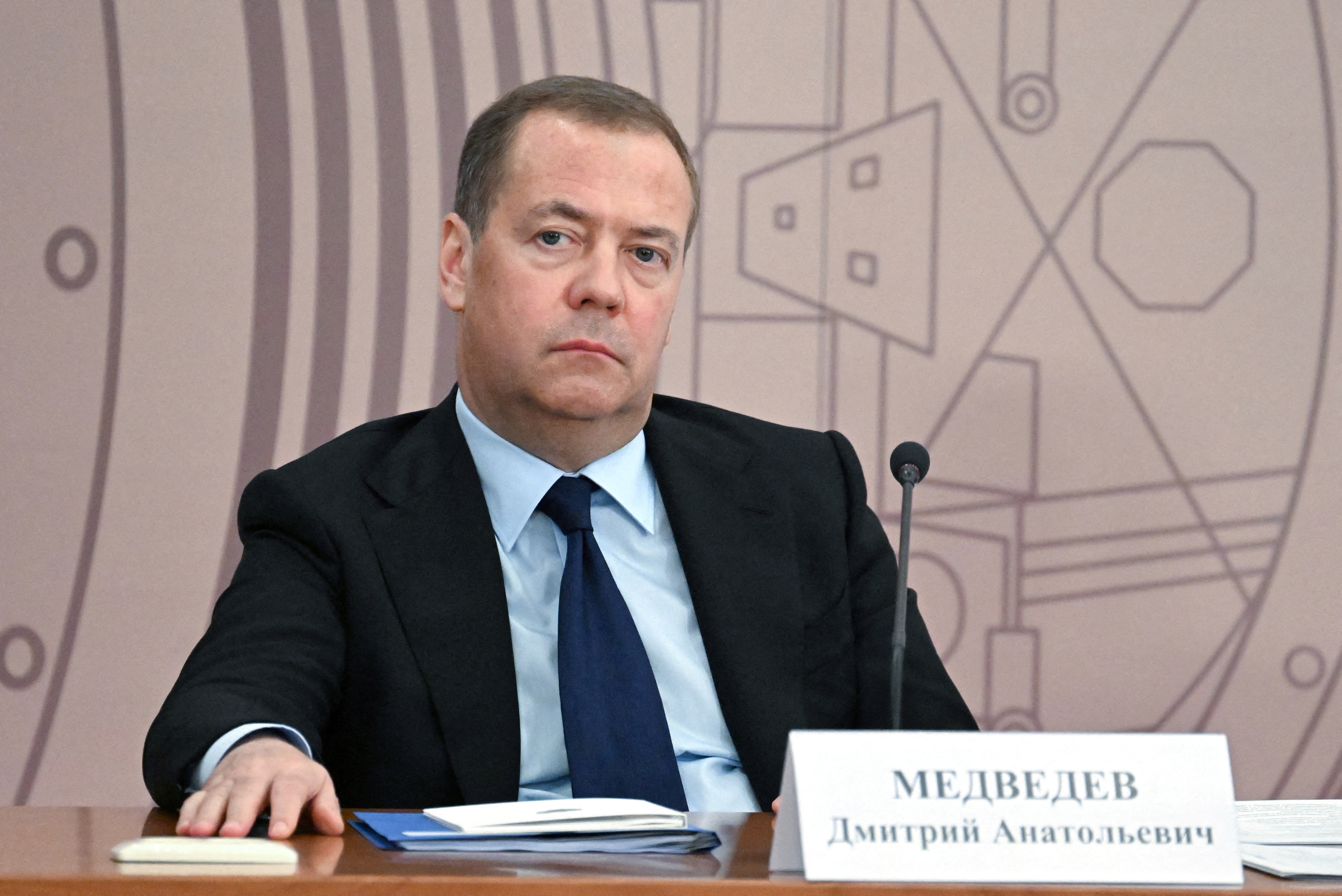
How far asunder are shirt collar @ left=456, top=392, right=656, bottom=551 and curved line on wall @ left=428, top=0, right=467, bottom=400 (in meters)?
0.66

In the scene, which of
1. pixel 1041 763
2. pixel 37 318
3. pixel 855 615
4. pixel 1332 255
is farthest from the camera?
pixel 1332 255

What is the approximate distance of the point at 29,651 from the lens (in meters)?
2.53

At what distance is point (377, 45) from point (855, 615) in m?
1.42

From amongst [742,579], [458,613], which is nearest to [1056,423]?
[742,579]

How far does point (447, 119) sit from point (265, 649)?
1.33m

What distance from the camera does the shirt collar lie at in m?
1.81

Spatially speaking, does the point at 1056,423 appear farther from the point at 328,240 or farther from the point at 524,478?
the point at 328,240

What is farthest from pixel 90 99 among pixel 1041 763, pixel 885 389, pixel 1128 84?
pixel 1041 763

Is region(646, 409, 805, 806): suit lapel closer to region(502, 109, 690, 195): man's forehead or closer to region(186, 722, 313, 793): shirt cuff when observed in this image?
region(502, 109, 690, 195): man's forehead

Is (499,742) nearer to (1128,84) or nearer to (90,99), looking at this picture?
(90,99)

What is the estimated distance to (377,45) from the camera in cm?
260

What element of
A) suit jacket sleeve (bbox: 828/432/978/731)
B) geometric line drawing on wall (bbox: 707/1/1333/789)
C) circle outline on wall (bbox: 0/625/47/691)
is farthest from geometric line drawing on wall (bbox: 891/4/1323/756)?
circle outline on wall (bbox: 0/625/47/691)

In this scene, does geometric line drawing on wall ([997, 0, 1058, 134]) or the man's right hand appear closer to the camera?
the man's right hand

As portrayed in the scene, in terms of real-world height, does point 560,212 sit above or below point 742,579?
above
